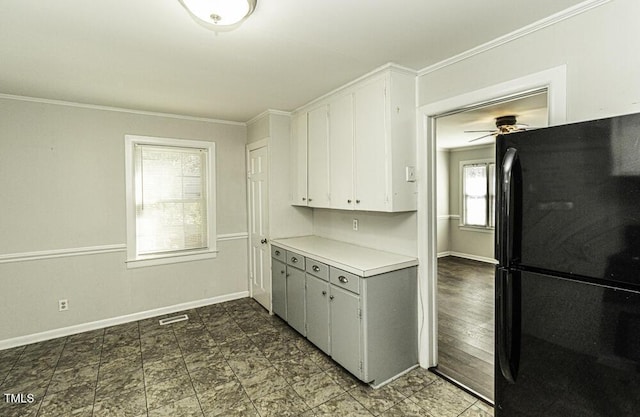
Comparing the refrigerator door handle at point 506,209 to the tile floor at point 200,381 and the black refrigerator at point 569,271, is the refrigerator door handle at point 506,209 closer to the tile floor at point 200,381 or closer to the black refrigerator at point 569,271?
the black refrigerator at point 569,271

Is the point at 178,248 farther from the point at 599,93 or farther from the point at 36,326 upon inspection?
the point at 599,93

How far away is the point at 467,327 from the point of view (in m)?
3.37

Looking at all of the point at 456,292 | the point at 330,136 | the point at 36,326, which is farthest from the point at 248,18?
the point at 456,292

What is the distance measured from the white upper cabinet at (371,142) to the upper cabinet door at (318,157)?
0.06ft

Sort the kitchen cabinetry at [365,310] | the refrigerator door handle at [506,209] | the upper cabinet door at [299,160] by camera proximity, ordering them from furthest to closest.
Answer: the upper cabinet door at [299,160] < the kitchen cabinetry at [365,310] < the refrigerator door handle at [506,209]

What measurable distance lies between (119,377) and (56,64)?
251cm

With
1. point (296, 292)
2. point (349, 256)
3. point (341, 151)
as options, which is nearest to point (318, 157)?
point (341, 151)

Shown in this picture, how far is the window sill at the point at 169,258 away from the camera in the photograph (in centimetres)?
366

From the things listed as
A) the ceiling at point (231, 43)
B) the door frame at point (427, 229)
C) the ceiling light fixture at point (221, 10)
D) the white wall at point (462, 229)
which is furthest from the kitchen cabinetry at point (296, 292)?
the white wall at point (462, 229)

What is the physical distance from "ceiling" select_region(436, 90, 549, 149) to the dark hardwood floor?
2.19 m

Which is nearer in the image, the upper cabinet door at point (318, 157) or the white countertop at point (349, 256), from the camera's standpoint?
the white countertop at point (349, 256)

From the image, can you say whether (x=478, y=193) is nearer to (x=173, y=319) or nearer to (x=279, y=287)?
(x=279, y=287)

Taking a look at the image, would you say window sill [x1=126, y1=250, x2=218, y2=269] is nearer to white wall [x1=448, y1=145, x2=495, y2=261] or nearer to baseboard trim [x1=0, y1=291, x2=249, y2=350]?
baseboard trim [x1=0, y1=291, x2=249, y2=350]

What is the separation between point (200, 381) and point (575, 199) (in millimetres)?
2707
